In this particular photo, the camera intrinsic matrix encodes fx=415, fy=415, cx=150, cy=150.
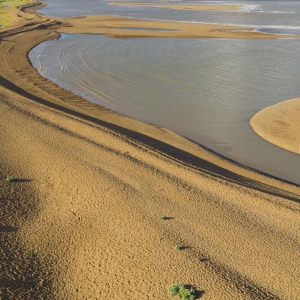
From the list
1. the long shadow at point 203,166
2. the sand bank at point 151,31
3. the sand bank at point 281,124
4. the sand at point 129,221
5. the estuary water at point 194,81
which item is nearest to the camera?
the sand at point 129,221

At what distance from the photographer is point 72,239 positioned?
9.88 metres

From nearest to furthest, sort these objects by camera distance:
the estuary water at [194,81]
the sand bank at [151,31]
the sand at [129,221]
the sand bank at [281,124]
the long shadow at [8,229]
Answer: the sand at [129,221] → the long shadow at [8,229] → the sand bank at [281,124] → the estuary water at [194,81] → the sand bank at [151,31]

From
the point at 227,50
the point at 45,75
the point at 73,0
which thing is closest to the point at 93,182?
the point at 45,75

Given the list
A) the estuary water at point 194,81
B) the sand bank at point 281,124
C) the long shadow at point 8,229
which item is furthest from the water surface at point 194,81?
the long shadow at point 8,229

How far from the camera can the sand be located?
8438 millimetres

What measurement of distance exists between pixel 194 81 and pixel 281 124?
8507mm

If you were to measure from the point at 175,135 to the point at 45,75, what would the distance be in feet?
46.1

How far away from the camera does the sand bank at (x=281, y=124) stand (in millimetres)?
18438

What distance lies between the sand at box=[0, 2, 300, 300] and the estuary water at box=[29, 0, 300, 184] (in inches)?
122

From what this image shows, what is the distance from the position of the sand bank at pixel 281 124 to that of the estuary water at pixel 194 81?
432 millimetres

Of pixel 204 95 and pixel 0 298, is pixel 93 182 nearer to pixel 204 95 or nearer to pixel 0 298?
pixel 0 298

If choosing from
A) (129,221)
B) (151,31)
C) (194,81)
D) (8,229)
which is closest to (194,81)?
(194,81)

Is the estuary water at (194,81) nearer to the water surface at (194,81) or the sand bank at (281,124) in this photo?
the water surface at (194,81)

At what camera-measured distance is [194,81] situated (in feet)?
89.4
